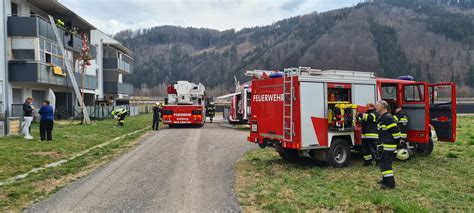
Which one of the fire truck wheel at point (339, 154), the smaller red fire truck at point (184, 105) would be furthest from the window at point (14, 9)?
the fire truck wheel at point (339, 154)

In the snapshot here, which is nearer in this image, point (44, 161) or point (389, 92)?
point (44, 161)

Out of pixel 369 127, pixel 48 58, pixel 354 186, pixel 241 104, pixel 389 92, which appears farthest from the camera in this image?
pixel 48 58

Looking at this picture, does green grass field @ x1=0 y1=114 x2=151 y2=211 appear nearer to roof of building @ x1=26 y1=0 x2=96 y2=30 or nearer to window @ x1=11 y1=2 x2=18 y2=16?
window @ x1=11 y1=2 x2=18 y2=16

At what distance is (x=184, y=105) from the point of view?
23.8 m

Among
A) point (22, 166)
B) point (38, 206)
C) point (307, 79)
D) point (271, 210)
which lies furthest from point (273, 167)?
point (22, 166)

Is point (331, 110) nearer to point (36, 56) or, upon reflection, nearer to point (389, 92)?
point (389, 92)

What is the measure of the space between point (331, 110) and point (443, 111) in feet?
12.3

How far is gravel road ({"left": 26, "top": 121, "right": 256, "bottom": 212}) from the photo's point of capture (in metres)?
6.28

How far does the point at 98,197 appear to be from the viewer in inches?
270

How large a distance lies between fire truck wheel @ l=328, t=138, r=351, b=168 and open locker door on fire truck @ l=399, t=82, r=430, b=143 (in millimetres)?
2165

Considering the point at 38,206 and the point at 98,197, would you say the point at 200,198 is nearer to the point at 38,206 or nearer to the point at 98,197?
the point at 98,197

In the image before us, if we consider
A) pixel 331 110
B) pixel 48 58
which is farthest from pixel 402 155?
pixel 48 58

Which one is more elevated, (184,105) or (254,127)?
(184,105)

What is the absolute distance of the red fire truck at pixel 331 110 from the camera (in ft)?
30.7
